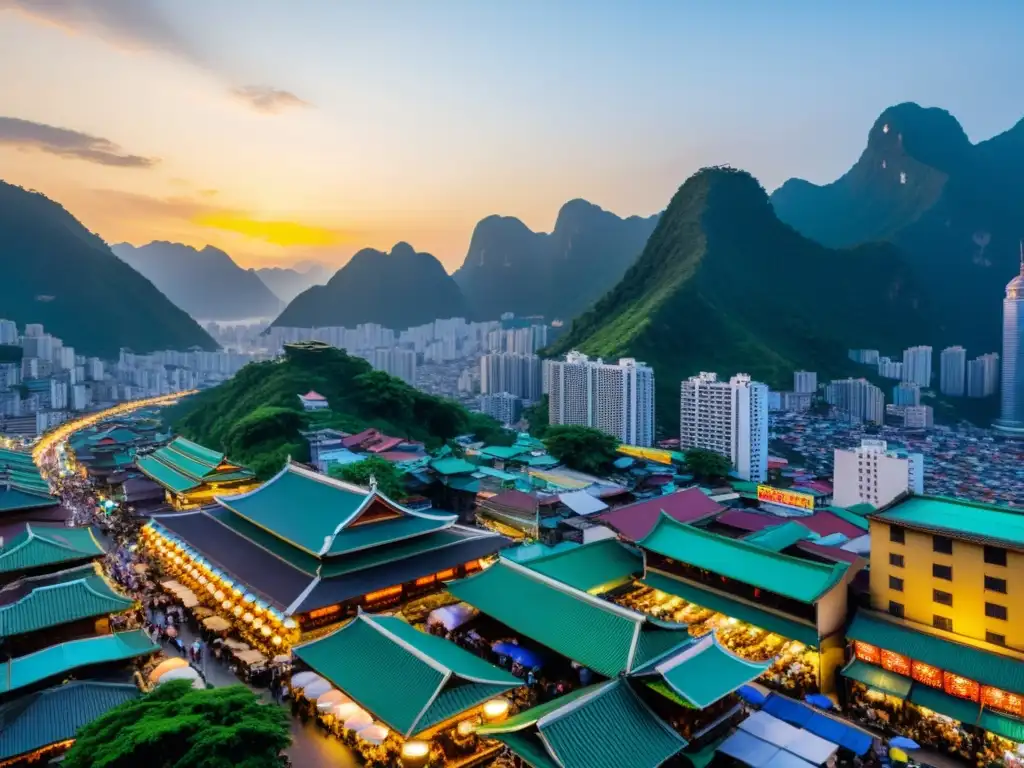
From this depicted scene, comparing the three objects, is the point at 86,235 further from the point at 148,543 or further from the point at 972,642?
the point at 972,642

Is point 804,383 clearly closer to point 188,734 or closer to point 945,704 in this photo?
point 945,704

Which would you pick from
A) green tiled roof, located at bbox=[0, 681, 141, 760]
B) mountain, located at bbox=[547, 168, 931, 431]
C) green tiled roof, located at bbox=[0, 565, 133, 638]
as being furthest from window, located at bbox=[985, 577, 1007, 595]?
mountain, located at bbox=[547, 168, 931, 431]

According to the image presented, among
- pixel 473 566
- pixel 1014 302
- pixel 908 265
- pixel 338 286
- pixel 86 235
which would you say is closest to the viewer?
pixel 473 566


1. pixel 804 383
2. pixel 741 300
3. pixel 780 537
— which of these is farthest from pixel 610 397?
pixel 741 300

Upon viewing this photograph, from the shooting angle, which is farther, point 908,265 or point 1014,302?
point 908,265

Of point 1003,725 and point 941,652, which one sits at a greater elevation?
point 941,652

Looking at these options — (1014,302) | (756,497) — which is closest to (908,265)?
(1014,302)

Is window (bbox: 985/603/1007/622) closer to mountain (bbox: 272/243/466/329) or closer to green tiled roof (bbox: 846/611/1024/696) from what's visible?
green tiled roof (bbox: 846/611/1024/696)
